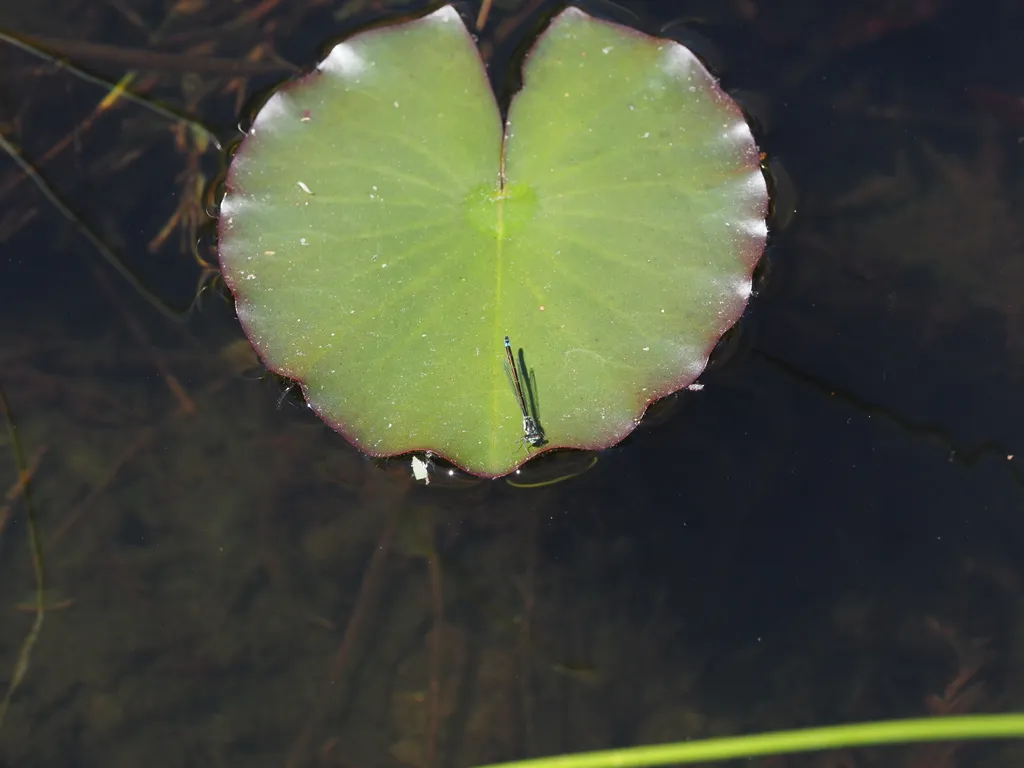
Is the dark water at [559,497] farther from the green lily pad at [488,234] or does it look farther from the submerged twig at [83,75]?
the green lily pad at [488,234]

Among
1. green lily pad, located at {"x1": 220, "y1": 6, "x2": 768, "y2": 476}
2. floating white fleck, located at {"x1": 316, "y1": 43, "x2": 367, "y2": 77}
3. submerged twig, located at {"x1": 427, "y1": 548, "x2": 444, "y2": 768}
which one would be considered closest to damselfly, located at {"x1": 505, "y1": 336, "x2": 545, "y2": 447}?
green lily pad, located at {"x1": 220, "y1": 6, "x2": 768, "y2": 476}

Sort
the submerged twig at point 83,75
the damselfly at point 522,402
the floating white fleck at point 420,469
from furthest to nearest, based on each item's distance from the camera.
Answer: the submerged twig at point 83,75 → the floating white fleck at point 420,469 → the damselfly at point 522,402

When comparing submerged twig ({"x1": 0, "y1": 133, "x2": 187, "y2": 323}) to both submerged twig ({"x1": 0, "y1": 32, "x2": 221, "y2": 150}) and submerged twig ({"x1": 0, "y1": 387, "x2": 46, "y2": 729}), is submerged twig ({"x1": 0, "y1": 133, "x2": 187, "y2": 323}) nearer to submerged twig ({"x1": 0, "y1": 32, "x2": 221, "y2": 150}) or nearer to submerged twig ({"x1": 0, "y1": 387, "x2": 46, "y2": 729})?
submerged twig ({"x1": 0, "y1": 32, "x2": 221, "y2": 150})

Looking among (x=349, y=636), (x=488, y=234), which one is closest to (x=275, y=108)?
(x=488, y=234)

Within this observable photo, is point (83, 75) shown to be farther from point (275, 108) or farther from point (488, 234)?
point (488, 234)

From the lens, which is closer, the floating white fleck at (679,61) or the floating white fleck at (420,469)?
the floating white fleck at (679,61)

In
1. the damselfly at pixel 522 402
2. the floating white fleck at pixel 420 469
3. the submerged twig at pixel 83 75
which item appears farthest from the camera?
the submerged twig at pixel 83 75

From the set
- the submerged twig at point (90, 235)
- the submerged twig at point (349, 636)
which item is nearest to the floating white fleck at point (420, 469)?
the submerged twig at point (349, 636)

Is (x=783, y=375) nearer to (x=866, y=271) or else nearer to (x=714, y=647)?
(x=866, y=271)
